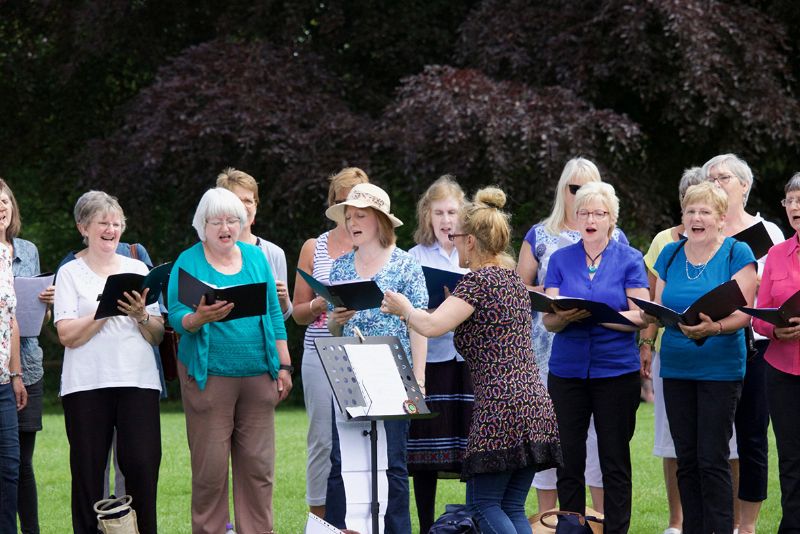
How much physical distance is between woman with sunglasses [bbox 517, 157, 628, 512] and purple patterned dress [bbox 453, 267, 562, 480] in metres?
1.47

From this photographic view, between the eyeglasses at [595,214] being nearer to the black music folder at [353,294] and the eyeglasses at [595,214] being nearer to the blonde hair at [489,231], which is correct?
the blonde hair at [489,231]

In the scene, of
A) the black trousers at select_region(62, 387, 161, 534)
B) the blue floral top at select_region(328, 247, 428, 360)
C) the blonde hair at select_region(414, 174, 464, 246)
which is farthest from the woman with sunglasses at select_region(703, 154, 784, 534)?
the black trousers at select_region(62, 387, 161, 534)

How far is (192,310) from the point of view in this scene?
6223mm

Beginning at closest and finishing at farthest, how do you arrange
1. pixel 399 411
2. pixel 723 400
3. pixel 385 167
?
pixel 399 411 → pixel 723 400 → pixel 385 167

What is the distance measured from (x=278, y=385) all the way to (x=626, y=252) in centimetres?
208

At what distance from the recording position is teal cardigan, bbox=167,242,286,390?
6.23m

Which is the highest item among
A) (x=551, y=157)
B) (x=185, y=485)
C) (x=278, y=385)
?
(x=551, y=157)

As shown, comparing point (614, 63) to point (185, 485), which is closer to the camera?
point (185, 485)

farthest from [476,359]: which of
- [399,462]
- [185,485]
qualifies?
[185,485]

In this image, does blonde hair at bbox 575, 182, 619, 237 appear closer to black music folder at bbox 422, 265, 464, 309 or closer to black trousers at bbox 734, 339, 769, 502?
black music folder at bbox 422, 265, 464, 309

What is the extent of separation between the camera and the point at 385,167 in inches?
588

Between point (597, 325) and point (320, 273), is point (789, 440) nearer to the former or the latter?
point (597, 325)

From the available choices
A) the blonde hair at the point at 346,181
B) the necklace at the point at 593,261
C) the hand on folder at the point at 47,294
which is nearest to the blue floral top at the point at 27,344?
the hand on folder at the point at 47,294

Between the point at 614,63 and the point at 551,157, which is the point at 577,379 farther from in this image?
the point at 614,63
